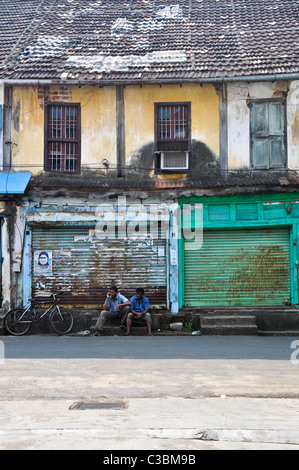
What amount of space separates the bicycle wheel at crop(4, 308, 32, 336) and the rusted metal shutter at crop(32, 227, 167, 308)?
3.08 ft

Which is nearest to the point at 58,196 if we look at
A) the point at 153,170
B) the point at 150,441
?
the point at 153,170

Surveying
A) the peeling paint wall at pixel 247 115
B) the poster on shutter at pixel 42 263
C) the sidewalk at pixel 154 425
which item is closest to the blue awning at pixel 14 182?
the poster on shutter at pixel 42 263

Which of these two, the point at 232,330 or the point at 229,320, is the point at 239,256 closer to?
the point at 229,320

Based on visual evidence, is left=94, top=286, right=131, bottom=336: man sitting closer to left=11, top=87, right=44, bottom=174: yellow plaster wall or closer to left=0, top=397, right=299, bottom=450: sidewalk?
left=11, top=87, right=44, bottom=174: yellow plaster wall

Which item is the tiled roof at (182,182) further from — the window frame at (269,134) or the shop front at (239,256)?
the shop front at (239,256)

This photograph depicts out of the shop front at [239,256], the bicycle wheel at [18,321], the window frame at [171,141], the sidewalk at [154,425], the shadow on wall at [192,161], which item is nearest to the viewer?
the sidewalk at [154,425]

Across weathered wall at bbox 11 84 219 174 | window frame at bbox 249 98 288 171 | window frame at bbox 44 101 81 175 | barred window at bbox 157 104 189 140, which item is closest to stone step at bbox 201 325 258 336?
window frame at bbox 249 98 288 171

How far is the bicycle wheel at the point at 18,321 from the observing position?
546 inches

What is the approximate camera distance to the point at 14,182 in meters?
14.3

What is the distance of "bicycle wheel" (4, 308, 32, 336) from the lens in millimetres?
13867

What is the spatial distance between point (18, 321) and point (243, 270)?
20.1ft

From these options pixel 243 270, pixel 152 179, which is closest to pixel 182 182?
pixel 152 179

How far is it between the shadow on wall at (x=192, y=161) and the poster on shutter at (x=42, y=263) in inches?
125
